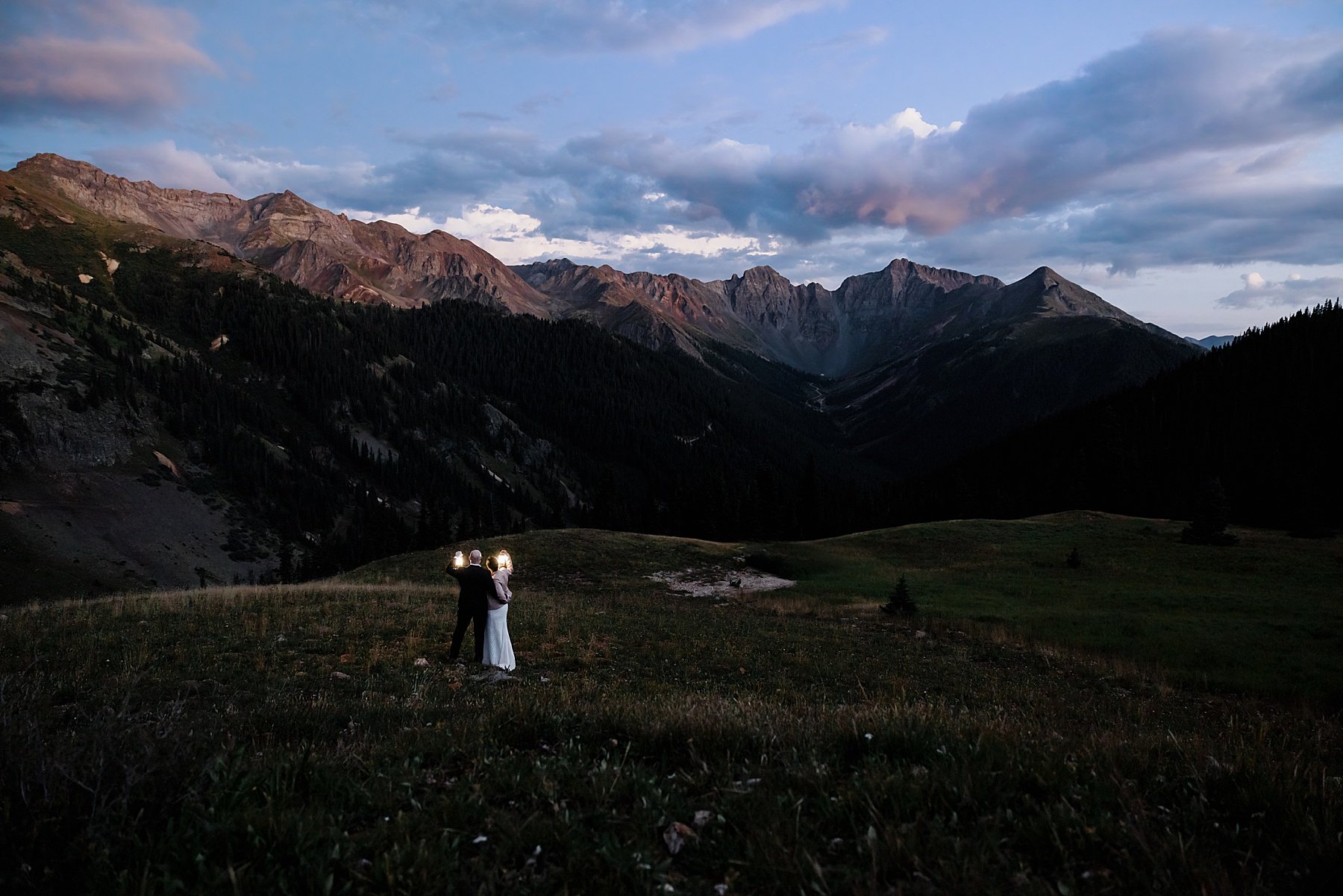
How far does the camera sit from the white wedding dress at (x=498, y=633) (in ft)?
45.8

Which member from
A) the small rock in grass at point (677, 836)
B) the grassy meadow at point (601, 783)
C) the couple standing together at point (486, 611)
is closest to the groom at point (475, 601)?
the couple standing together at point (486, 611)

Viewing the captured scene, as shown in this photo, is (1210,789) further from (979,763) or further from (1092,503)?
(1092,503)

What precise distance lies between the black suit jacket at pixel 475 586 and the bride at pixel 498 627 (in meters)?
0.17

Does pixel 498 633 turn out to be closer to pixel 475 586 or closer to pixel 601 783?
pixel 475 586

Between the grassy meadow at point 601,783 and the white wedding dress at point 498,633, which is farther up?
the grassy meadow at point 601,783

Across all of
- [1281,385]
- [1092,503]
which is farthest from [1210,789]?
[1281,385]

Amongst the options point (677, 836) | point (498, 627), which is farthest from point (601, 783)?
point (498, 627)

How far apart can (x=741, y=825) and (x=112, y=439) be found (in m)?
180

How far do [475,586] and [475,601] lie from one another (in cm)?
44

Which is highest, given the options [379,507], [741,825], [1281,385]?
[1281,385]

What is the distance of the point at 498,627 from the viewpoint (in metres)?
14.1

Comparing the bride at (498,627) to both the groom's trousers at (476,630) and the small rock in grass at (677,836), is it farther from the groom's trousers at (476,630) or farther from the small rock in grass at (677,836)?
the small rock in grass at (677,836)

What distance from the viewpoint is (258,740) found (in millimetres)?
6430

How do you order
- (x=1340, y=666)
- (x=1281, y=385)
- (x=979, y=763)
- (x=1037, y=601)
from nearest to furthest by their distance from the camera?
(x=979, y=763) < (x=1340, y=666) < (x=1037, y=601) < (x=1281, y=385)
